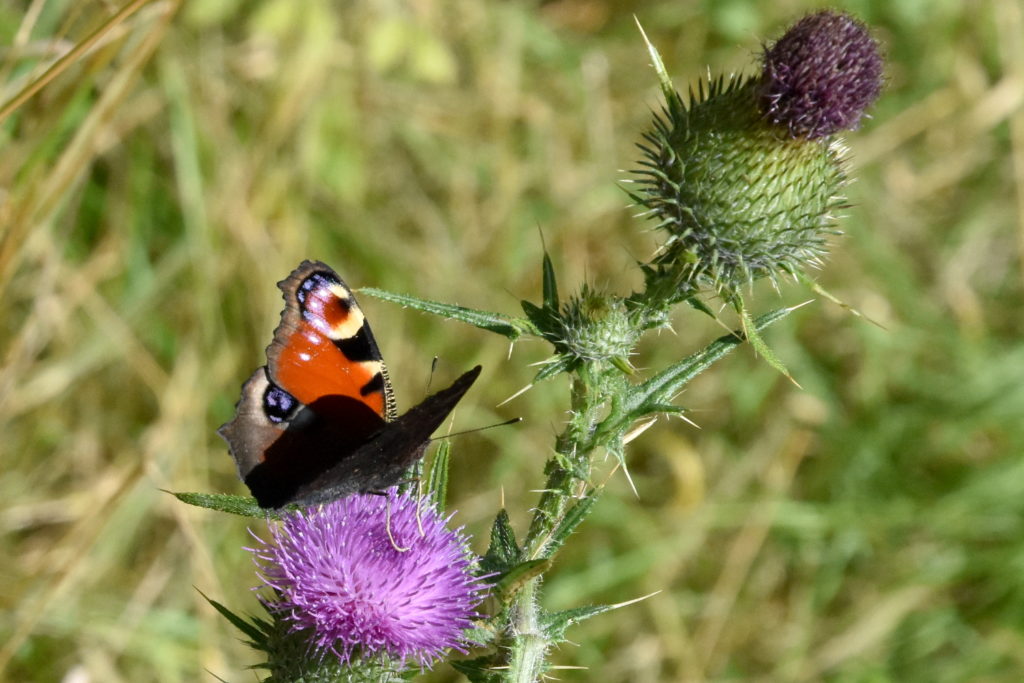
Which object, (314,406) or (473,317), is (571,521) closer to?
(473,317)

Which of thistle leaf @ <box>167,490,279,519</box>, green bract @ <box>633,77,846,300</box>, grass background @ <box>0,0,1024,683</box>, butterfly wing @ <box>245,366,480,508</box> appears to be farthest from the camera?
grass background @ <box>0,0,1024,683</box>

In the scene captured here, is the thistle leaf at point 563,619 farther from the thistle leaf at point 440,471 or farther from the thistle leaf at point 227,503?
the thistle leaf at point 227,503

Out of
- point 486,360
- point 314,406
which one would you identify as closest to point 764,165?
point 314,406

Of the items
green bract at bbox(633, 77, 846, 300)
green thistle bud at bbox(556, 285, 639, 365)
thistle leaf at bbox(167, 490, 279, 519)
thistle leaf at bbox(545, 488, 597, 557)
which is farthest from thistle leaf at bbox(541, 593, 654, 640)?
green bract at bbox(633, 77, 846, 300)

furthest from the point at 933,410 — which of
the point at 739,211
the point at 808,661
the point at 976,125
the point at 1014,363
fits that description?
the point at 739,211

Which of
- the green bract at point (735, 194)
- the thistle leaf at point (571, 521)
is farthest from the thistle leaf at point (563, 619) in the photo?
the green bract at point (735, 194)

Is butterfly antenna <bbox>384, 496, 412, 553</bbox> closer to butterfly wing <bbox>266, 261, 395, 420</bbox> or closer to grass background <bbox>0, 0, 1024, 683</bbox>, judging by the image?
butterfly wing <bbox>266, 261, 395, 420</bbox>

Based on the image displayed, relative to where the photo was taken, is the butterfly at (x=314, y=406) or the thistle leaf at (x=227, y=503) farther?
the butterfly at (x=314, y=406)

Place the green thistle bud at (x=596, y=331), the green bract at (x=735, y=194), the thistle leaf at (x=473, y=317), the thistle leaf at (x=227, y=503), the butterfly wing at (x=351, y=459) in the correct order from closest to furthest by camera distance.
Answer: the thistle leaf at (x=227, y=503)
the butterfly wing at (x=351, y=459)
the thistle leaf at (x=473, y=317)
the green thistle bud at (x=596, y=331)
the green bract at (x=735, y=194)
